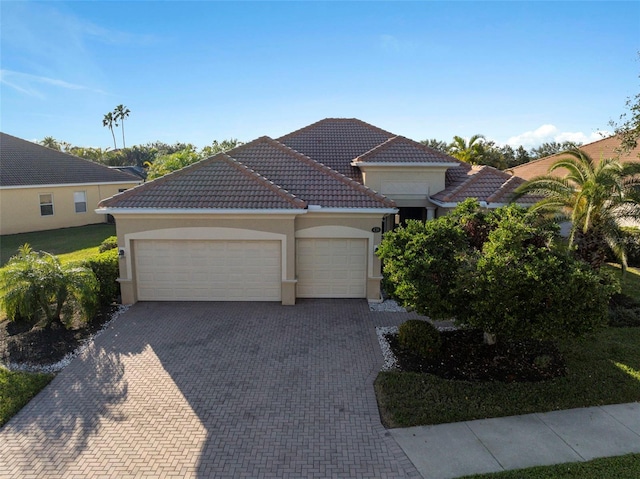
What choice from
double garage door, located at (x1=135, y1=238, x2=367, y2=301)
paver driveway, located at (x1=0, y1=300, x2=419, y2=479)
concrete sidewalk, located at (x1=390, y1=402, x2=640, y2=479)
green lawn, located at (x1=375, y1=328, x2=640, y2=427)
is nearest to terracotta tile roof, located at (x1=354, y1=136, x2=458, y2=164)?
double garage door, located at (x1=135, y1=238, x2=367, y2=301)

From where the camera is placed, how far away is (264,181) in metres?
14.0

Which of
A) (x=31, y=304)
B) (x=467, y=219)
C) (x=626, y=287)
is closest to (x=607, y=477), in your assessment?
(x=467, y=219)

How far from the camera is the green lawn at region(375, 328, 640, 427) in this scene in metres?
7.98

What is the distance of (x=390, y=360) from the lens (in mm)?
10117

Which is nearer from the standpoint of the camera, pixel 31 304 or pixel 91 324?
pixel 31 304

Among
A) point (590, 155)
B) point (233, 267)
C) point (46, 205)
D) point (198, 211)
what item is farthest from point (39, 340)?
point (590, 155)

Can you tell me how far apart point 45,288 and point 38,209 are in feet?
63.5

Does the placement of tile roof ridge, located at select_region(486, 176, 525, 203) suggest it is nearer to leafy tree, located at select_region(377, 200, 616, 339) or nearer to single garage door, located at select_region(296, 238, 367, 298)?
single garage door, located at select_region(296, 238, 367, 298)

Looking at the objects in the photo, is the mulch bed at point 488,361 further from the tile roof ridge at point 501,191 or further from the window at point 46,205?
the window at point 46,205

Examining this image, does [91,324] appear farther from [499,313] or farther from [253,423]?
[499,313]

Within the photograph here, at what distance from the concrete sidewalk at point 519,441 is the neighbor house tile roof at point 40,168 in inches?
1099

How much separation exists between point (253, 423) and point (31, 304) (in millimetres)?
7121

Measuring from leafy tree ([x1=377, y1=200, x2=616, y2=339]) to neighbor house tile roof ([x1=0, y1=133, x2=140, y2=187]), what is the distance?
2629cm

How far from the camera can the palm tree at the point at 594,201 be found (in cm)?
1160
